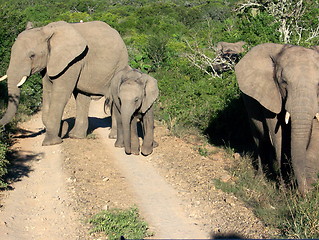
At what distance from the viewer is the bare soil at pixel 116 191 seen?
5.30 meters

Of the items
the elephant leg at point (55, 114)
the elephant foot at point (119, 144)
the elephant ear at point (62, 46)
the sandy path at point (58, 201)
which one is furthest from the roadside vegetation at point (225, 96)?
the elephant ear at point (62, 46)

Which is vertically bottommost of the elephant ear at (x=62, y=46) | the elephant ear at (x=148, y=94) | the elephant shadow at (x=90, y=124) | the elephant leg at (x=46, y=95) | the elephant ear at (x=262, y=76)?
the elephant shadow at (x=90, y=124)

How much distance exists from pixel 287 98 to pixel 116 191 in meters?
2.55

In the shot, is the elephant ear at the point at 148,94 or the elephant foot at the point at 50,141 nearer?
the elephant ear at the point at 148,94

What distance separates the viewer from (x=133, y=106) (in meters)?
8.09

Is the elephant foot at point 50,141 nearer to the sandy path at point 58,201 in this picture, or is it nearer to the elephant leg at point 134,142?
the sandy path at point 58,201

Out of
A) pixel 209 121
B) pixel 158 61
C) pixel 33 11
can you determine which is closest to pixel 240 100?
pixel 209 121

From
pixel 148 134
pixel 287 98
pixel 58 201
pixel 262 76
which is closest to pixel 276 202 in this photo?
pixel 287 98

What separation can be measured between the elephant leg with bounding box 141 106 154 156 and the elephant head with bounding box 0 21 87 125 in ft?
5.82

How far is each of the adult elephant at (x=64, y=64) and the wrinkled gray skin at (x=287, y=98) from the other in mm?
3513

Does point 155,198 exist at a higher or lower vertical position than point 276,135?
lower

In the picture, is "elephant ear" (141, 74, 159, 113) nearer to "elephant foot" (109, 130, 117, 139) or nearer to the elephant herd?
the elephant herd

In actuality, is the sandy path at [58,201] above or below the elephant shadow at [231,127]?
above

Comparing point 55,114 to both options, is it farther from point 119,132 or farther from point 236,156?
point 236,156
